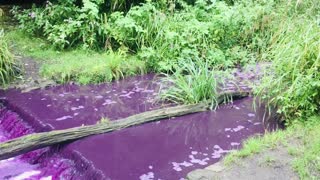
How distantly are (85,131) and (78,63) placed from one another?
2.20 metres

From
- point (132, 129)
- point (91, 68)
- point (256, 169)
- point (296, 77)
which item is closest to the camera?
point (256, 169)

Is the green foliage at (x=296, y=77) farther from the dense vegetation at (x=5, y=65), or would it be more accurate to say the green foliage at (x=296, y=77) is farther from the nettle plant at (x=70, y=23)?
the dense vegetation at (x=5, y=65)

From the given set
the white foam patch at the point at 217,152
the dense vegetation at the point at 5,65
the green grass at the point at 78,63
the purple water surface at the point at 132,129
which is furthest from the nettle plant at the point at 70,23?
the white foam patch at the point at 217,152

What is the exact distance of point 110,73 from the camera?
22.7 ft

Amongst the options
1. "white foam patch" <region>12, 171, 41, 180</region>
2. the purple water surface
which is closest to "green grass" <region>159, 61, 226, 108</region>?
the purple water surface

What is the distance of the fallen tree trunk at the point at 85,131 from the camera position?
4.59 m

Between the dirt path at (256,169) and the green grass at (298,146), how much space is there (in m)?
0.06

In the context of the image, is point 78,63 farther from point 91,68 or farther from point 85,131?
point 85,131

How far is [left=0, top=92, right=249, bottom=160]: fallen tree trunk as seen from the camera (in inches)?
181

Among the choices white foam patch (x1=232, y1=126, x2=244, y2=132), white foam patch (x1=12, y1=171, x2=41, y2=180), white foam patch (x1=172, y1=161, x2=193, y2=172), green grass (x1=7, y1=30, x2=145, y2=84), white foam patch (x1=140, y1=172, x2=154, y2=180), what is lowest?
white foam patch (x1=12, y1=171, x2=41, y2=180)

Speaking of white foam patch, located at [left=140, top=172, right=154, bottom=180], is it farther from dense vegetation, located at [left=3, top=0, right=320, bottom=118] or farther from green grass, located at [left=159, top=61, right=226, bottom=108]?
dense vegetation, located at [left=3, top=0, right=320, bottom=118]

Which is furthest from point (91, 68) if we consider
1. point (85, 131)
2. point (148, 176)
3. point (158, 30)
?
point (148, 176)

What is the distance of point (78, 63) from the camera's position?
23.1ft

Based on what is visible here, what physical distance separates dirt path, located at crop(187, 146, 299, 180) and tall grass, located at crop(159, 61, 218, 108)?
1.70 m
